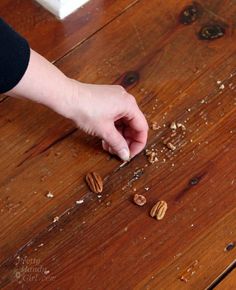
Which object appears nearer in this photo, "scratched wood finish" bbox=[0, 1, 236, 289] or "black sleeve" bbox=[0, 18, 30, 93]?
"black sleeve" bbox=[0, 18, 30, 93]

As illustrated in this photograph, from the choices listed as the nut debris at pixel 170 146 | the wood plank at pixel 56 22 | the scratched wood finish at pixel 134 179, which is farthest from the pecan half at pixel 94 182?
the wood plank at pixel 56 22

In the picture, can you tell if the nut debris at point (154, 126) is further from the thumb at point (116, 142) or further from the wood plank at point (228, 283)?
the wood plank at point (228, 283)

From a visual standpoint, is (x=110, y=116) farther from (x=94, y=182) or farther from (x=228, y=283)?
(x=228, y=283)

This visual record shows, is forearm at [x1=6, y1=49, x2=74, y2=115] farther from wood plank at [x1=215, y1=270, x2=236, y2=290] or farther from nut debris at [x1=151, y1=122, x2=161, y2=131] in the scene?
wood plank at [x1=215, y1=270, x2=236, y2=290]

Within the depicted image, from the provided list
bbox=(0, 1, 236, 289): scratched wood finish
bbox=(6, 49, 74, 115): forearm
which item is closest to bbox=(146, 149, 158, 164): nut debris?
bbox=(0, 1, 236, 289): scratched wood finish

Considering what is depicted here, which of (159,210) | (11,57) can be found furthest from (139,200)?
(11,57)

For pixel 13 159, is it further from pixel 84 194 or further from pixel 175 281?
pixel 175 281

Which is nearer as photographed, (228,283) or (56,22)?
(228,283)
